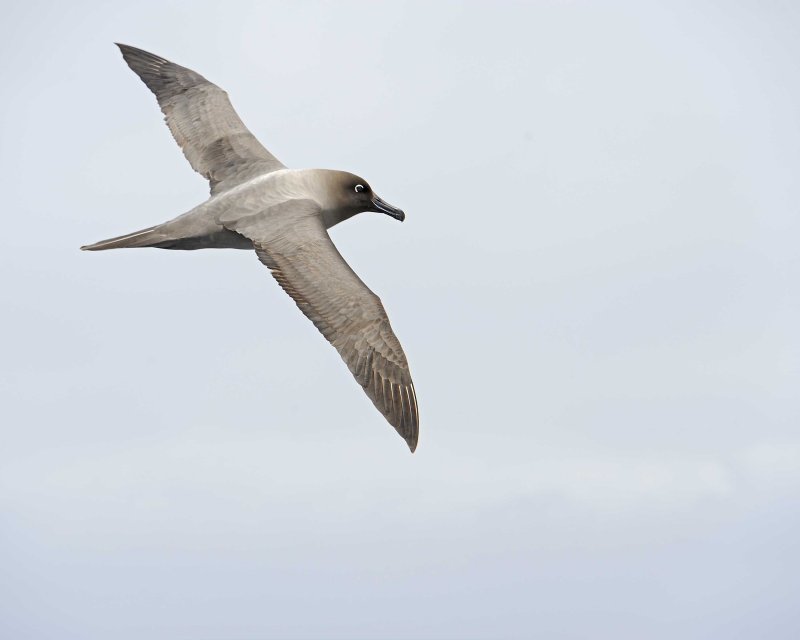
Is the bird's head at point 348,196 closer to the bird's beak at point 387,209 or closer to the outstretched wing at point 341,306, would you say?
Answer: the bird's beak at point 387,209

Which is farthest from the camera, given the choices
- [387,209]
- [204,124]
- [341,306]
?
[204,124]

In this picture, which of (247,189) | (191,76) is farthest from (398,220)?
(191,76)

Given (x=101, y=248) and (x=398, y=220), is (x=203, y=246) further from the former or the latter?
(x=398, y=220)

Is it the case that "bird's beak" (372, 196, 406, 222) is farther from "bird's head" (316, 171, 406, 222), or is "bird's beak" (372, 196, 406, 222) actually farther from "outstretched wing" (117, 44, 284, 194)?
"outstretched wing" (117, 44, 284, 194)

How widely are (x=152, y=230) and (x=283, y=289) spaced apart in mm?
2243

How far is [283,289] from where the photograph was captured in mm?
16375

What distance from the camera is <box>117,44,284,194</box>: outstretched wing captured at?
19.0 meters

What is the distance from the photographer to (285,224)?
16.9m

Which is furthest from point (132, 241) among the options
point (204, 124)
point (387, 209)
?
point (387, 209)

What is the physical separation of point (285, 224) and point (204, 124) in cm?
365

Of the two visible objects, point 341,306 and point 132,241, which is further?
point 132,241

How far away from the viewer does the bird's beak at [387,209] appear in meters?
19.3

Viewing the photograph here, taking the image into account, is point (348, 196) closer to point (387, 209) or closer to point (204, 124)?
point (387, 209)

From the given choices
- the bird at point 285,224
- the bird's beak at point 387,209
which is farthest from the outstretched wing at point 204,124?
the bird's beak at point 387,209
